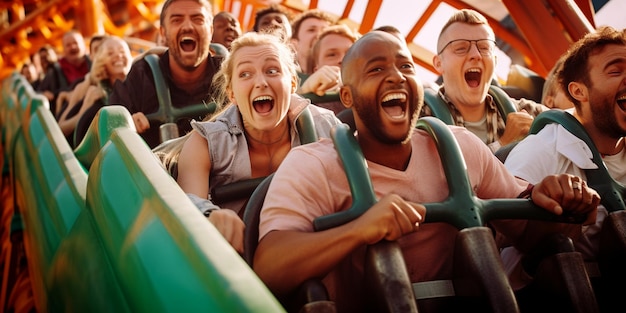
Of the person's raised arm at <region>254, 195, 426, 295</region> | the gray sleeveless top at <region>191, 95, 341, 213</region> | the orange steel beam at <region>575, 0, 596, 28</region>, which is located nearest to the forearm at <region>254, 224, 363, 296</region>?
the person's raised arm at <region>254, 195, 426, 295</region>

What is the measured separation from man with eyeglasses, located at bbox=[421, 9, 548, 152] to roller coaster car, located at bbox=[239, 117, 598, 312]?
0.98 meters

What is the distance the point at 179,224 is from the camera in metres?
0.85

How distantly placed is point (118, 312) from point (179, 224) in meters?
0.22

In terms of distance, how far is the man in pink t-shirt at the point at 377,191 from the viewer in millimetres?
1037

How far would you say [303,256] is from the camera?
104 cm

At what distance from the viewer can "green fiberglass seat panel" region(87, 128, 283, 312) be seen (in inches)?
28.5

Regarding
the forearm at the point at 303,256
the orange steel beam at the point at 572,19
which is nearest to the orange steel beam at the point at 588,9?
the orange steel beam at the point at 572,19

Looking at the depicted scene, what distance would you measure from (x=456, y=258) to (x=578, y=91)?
0.76m

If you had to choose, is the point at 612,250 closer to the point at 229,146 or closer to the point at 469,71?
the point at 229,146

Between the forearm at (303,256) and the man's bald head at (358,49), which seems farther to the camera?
the man's bald head at (358,49)

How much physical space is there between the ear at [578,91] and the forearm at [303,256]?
0.87 meters

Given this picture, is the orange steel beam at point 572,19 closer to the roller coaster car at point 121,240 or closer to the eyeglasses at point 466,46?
the eyeglasses at point 466,46

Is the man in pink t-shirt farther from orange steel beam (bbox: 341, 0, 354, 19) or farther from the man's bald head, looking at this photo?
orange steel beam (bbox: 341, 0, 354, 19)

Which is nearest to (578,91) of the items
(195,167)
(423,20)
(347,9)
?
(195,167)
